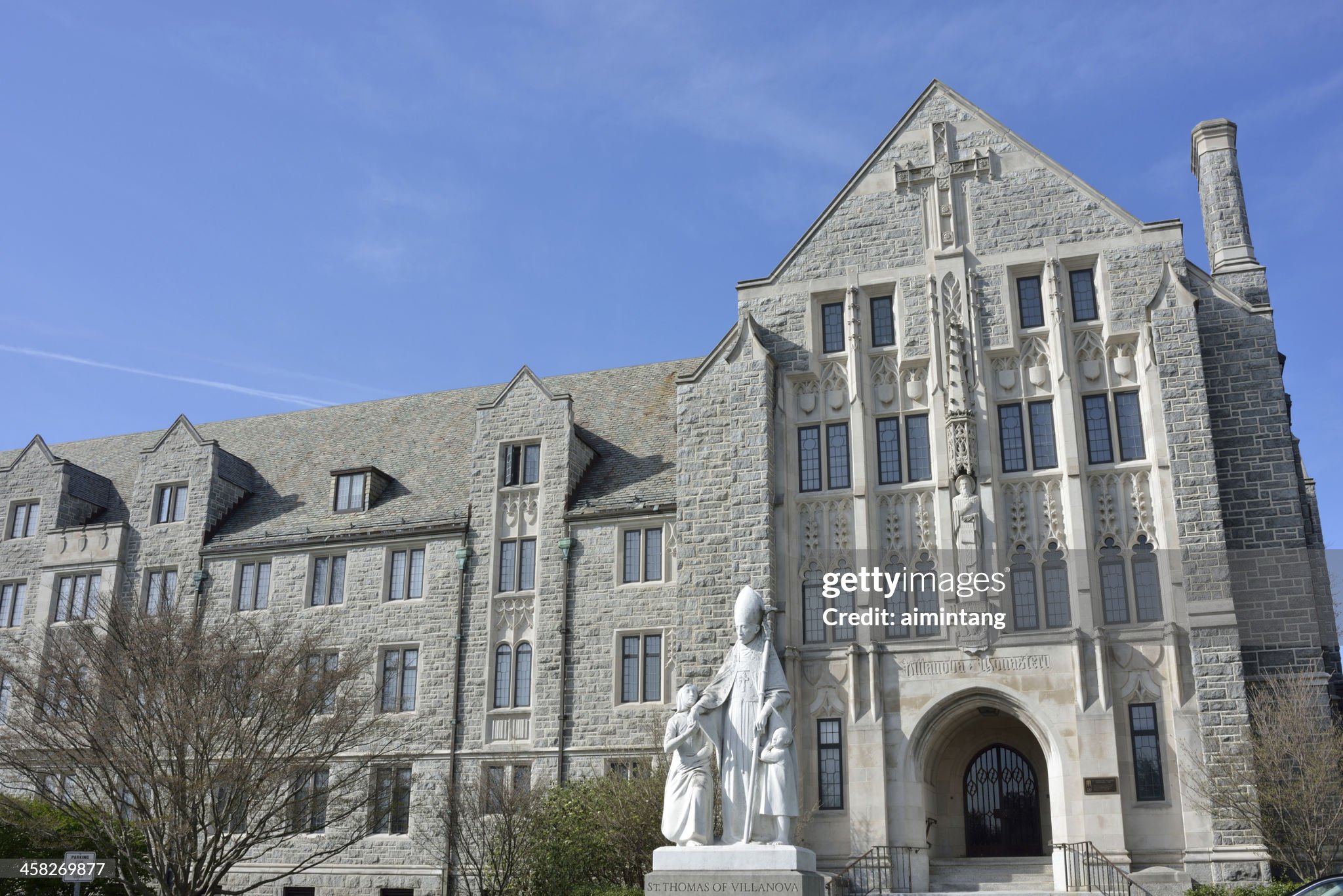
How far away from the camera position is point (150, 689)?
23688 millimetres

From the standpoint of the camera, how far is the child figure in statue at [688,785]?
43.1ft

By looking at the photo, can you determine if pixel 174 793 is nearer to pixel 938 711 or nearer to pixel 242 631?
pixel 242 631

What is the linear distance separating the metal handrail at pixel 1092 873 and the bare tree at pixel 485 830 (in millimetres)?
9819

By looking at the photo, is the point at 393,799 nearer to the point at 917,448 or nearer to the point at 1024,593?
the point at 917,448

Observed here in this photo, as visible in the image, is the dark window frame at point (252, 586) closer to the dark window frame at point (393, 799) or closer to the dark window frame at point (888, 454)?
the dark window frame at point (393, 799)

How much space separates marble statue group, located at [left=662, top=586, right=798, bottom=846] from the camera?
516 inches

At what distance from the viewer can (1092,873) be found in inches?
891

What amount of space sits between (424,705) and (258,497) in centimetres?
960

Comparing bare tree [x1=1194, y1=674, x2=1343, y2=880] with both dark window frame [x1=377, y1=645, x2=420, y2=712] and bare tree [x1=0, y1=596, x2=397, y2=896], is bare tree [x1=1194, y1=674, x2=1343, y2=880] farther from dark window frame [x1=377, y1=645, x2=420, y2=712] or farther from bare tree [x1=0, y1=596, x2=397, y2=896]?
dark window frame [x1=377, y1=645, x2=420, y2=712]

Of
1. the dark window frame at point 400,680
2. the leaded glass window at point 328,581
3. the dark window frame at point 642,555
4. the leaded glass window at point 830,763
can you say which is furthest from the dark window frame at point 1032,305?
the leaded glass window at point 328,581

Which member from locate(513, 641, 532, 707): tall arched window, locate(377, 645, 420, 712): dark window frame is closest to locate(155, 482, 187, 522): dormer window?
locate(377, 645, 420, 712): dark window frame

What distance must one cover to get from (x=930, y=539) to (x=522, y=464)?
11.0m

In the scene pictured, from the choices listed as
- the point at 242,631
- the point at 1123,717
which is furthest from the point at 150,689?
the point at 1123,717

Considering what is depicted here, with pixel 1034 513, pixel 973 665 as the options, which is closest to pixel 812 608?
pixel 973 665
